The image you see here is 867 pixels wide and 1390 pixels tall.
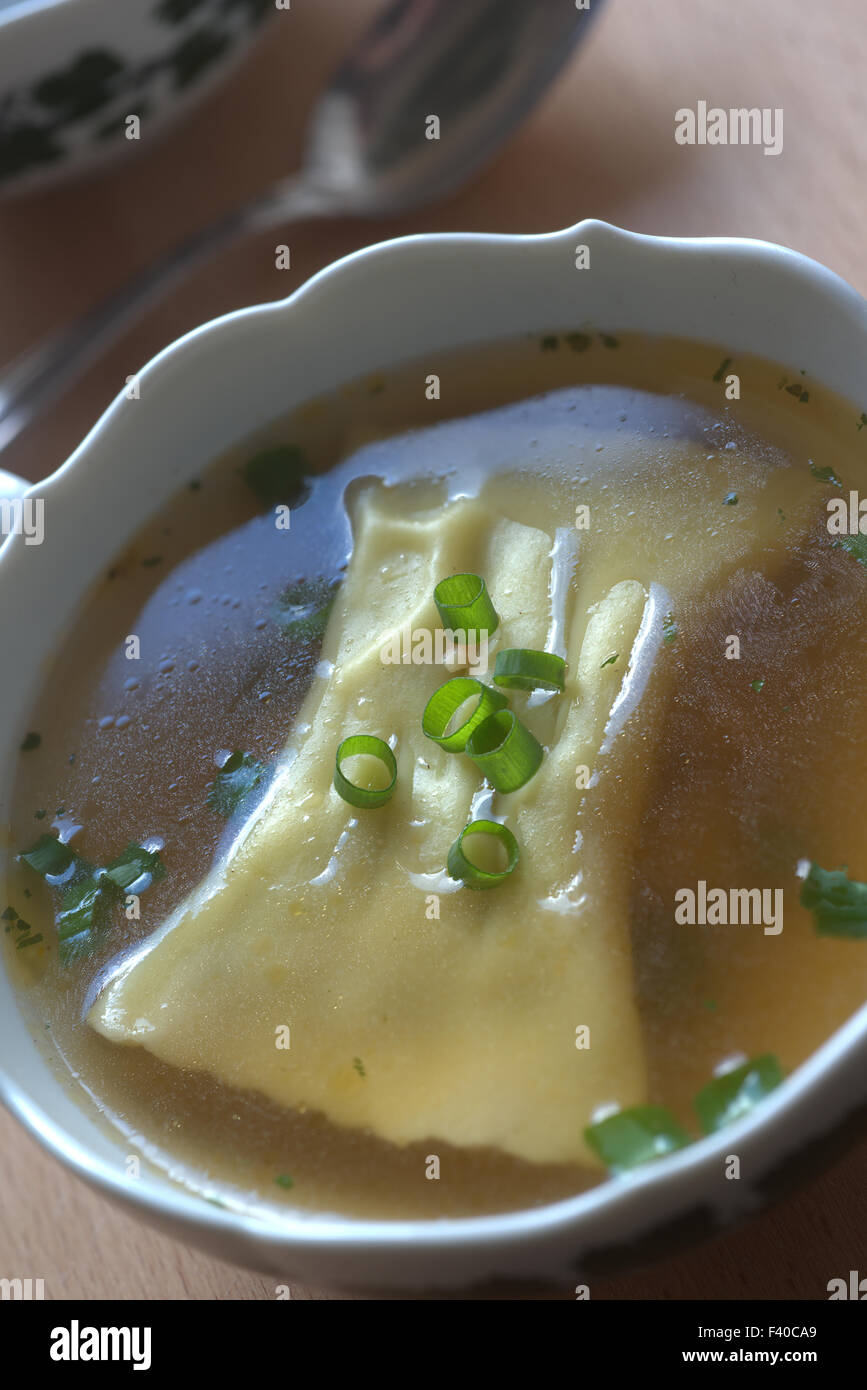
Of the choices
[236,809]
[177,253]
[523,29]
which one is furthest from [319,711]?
[523,29]

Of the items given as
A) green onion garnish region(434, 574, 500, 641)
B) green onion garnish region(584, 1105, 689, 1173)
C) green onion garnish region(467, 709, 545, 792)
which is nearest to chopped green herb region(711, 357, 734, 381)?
green onion garnish region(434, 574, 500, 641)

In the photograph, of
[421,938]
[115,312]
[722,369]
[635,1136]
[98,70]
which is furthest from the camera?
[115,312]

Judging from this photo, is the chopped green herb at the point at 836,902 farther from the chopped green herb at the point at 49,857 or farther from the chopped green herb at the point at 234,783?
the chopped green herb at the point at 49,857

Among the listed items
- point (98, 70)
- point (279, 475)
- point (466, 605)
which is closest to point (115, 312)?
point (98, 70)

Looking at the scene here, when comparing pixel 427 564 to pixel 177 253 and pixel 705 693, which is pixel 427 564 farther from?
pixel 177 253

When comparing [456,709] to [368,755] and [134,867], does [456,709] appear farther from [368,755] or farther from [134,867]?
[134,867]

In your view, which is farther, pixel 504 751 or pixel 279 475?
pixel 279 475

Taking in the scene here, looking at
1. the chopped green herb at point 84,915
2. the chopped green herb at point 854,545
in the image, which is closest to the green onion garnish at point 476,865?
the chopped green herb at point 84,915
